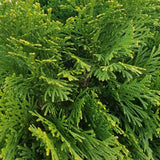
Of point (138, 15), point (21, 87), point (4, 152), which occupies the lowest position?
point (4, 152)

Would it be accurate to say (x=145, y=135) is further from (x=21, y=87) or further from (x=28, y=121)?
(x=21, y=87)

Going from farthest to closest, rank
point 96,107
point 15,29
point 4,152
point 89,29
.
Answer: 1. point 89,29
2. point 96,107
3. point 15,29
4. point 4,152

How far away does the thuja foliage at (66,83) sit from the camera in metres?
1.79

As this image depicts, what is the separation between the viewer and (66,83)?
207cm

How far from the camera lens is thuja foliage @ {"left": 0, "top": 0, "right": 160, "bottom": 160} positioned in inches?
70.6

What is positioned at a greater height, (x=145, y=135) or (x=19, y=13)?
(x=19, y=13)

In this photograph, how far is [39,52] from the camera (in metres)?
2.04

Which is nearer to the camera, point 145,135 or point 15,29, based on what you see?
point 15,29

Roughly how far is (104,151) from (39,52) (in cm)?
133

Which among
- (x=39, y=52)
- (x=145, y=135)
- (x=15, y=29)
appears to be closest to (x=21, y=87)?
(x=39, y=52)

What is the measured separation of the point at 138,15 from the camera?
7.29 ft

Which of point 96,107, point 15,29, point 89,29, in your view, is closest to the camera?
point 15,29

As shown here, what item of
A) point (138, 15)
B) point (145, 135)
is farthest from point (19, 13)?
point (145, 135)

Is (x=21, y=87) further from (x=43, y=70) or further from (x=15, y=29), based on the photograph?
(x=15, y=29)
